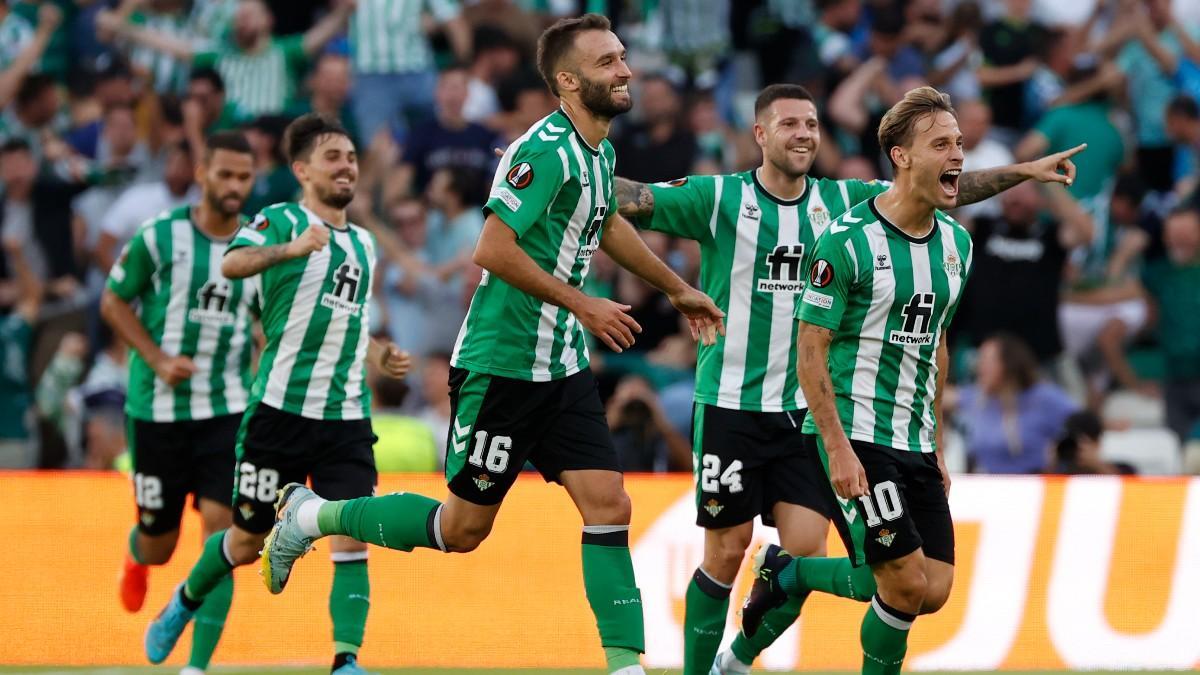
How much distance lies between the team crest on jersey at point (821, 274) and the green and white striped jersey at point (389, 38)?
8324 mm

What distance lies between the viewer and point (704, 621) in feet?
23.9

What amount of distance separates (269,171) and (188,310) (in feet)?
15.9

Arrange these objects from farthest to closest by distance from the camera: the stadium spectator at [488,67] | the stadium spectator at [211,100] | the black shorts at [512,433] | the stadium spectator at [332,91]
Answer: the stadium spectator at [488,67] < the stadium spectator at [211,100] < the stadium spectator at [332,91] < the black shorts at [512,433]

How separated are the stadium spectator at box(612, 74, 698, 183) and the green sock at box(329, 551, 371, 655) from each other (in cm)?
583

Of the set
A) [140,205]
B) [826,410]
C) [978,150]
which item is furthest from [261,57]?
[826,410]

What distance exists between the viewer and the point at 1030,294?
12.0 m

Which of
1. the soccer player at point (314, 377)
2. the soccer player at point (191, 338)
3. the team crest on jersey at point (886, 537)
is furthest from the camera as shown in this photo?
the soccer player at point (191, 338)

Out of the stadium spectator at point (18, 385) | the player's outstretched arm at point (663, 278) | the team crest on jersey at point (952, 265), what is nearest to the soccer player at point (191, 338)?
the player's outstretched arm at point (663, 278)

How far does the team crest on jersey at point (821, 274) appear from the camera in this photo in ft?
20.2

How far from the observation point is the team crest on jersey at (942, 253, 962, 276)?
6324 millimetres

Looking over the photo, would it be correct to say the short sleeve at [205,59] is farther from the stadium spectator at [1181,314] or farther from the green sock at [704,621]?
the green sock at [704,621]

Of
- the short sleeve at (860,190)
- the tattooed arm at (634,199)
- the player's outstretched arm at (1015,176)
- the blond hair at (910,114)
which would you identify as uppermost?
the blond hair at (910,114)

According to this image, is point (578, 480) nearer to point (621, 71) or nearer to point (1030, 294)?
point (621, 71)

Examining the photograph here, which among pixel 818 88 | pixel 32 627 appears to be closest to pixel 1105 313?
pixel 818 88
